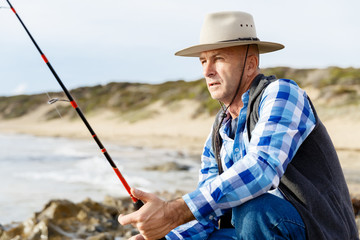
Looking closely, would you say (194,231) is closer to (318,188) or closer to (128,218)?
(128,218)

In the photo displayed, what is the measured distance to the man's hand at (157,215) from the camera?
1.79 meters

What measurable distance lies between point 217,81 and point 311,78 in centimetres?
2413

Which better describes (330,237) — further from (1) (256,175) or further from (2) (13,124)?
(2) (13,124)

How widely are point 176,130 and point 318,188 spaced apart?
827 inches

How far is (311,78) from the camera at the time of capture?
2514 centimetres

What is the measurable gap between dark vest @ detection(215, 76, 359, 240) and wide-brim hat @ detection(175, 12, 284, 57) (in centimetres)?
34

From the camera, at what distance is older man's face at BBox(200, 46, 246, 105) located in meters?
2.23

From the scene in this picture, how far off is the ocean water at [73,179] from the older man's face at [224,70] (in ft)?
16.4

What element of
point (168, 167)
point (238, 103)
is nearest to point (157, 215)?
point (238, 103)

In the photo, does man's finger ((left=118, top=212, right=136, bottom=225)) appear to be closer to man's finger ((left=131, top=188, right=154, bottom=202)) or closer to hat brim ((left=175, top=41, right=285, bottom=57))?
man's finger ((left=131, top=188, right=154, bottom=202))

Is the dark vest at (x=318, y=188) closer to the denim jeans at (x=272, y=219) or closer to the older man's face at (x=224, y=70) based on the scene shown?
the denim jeans at (x=272, y=219)

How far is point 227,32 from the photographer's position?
221 centimetres

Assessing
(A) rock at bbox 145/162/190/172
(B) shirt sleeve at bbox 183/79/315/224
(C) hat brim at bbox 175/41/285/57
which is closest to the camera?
(B) shirt sleeve at bbox 183/79/315/224

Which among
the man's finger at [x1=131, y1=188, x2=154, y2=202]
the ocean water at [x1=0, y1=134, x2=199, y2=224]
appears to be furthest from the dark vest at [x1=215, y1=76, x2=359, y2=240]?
the ocean water at [x1=0, y1=134, x2=199, y2=224]
